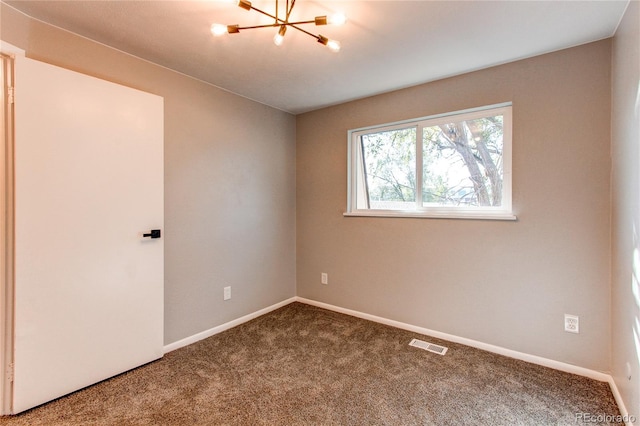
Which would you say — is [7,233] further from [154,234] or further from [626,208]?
[626,208]

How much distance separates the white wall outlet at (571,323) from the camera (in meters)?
2.11

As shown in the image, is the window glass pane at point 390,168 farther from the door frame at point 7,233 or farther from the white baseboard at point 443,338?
the door frame at point 7,233

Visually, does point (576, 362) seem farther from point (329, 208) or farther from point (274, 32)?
point (274, 32)

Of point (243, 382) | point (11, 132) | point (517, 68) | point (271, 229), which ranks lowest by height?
point (243, 382)

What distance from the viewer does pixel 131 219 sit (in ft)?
7.06

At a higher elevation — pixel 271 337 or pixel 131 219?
pixel 131 219

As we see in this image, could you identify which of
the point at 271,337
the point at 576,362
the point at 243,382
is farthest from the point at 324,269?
the point at 576,362

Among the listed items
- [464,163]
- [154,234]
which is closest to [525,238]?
[464,163]

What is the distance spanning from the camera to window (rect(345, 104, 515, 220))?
2.47 metres

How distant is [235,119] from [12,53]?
159 cm

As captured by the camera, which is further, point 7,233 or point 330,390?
point 330,390

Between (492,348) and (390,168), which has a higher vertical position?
(390,168)

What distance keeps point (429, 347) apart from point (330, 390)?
104 centimetres

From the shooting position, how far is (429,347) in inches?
99.5
